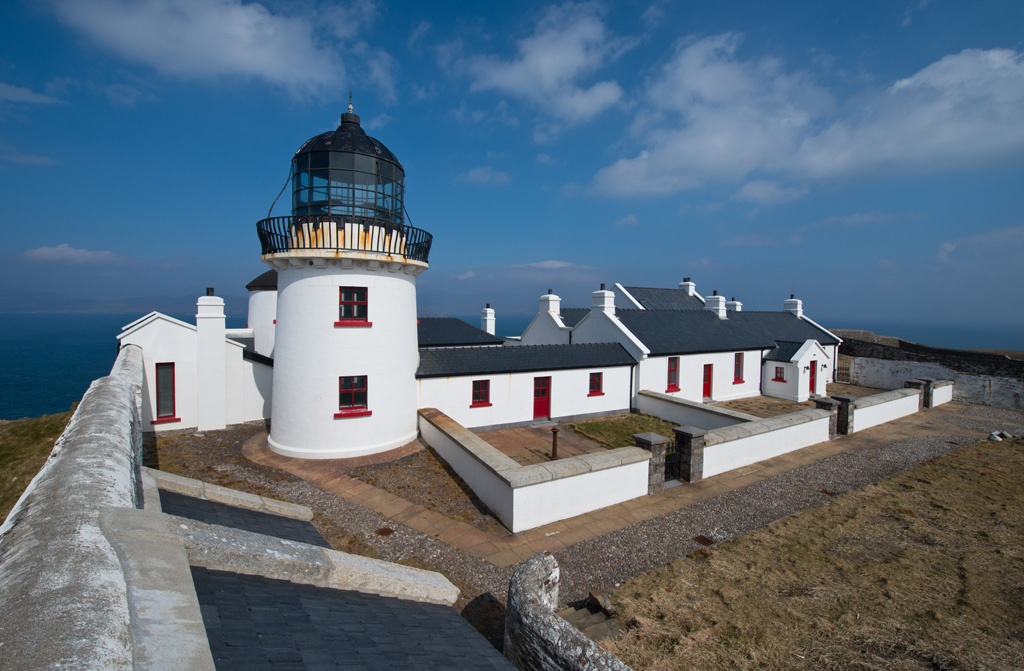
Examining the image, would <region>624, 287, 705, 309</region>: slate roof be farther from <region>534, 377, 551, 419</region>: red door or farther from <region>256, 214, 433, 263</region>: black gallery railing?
<region>256, 214, 433, 263</region>: black gallery railing

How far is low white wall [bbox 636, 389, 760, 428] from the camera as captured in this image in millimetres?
14484

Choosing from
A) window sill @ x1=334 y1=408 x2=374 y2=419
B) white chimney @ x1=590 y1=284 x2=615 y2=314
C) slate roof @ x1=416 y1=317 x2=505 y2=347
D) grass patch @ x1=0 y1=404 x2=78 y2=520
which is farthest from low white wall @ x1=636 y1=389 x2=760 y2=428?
grass patch @ x1=0 y1=404 x2=78 y2=520

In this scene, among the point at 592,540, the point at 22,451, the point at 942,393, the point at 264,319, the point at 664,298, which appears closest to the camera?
the point at 592,540

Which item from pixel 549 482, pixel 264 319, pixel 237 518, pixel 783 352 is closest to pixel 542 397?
pixel 549 482

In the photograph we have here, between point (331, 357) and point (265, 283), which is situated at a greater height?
point (265, 283)

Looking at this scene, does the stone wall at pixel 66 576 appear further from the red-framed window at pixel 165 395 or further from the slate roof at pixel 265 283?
the slate roof at pixel 265 283

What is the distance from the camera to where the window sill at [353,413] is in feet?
40.9

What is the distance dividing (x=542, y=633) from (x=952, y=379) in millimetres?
27575

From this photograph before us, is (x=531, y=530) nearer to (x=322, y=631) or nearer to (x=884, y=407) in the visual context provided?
(x=322, y=631)

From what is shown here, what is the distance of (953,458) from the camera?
41.9 ft

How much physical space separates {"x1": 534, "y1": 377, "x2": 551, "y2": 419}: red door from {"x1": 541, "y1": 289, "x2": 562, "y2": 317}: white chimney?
28.3ft

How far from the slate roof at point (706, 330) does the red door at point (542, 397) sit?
541cm

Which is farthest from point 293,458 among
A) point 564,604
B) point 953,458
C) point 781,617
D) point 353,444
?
point 953,458

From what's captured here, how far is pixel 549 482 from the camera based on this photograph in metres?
8.97
